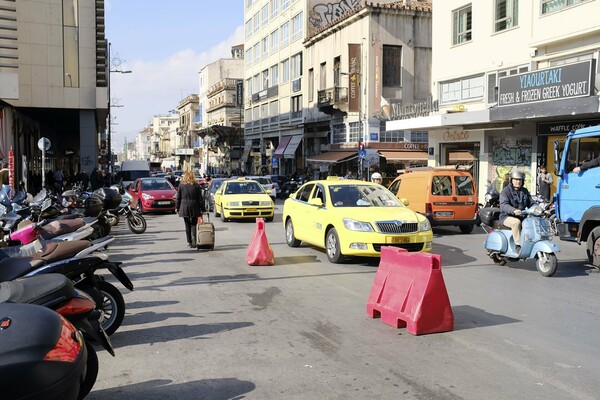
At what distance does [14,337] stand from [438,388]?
10.2 ft

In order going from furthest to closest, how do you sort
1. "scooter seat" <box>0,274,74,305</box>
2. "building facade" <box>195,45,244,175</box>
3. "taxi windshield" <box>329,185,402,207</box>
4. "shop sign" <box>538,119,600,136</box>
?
"building facade" <box>195,45,244,175</box>, "shop sign" <box>538,119,600,136</box>, "taxi windshield" <box>329,185,402,207</box>, "scooter seat" <box>0,274,74,305</box>

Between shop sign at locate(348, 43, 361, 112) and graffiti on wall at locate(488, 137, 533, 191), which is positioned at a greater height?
shop sign at locate(348, 43, 361, 112)

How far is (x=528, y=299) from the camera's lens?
8023 millimetres

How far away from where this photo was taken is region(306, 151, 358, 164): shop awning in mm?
38906

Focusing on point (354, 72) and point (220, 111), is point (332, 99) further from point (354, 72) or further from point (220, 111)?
point (220, 111)

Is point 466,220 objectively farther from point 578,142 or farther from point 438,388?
point 438,388

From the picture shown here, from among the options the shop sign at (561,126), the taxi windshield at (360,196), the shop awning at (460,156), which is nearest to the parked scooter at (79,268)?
the taxi windshield at (360,196)

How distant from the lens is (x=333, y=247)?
10.9 m

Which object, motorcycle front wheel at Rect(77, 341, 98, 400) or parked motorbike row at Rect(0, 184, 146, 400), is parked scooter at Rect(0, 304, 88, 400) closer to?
parked motorbike row at Rect(0, 184, 146, 400)

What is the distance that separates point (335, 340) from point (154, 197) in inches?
712

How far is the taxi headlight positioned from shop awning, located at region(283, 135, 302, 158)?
40000 millimetres

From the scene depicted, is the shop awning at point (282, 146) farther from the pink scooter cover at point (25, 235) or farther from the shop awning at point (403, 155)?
the pink scooter cover at point (25, 235)

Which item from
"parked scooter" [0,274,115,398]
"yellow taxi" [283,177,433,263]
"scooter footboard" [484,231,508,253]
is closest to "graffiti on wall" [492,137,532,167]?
"yellow taxi" [283,177,433,263]

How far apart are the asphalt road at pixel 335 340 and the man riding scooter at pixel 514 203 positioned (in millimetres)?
783
